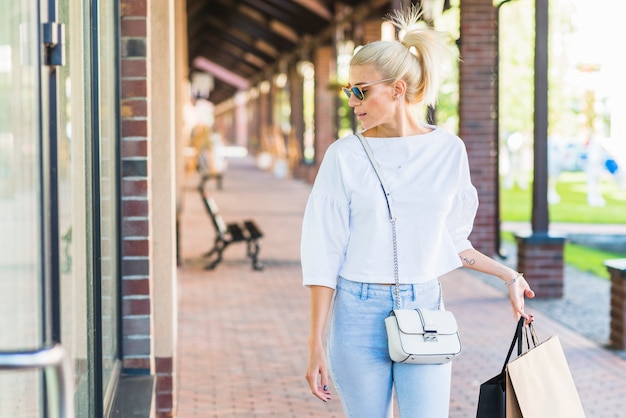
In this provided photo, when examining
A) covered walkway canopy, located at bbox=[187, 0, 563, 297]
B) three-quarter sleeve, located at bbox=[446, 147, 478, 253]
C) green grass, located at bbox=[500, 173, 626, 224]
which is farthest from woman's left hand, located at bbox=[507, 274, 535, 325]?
green grass, located at bbox=[500, 173, 626, 224]

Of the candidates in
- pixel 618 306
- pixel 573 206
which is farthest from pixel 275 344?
pixel 573 206

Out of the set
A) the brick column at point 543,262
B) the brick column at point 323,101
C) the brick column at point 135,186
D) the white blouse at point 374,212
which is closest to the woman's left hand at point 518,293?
the white blouse at point 374,212

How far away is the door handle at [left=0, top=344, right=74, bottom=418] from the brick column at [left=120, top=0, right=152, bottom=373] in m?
2.84

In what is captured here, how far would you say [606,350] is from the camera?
727 cm

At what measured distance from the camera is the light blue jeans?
2770 millimetres

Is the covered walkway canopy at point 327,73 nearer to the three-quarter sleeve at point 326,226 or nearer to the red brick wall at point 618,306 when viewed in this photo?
the three-quarter sleeve at point 326,226

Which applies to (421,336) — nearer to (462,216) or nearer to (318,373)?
(318,373)

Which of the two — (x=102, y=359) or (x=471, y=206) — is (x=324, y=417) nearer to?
(x=102, y=359)

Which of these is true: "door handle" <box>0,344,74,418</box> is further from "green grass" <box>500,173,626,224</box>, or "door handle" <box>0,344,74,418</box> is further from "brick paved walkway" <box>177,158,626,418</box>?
"green grass" <box>500,173,626,224</box>

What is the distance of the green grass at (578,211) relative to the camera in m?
14.2

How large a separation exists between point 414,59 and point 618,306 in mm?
5013

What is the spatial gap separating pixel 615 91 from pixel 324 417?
37.3 metres

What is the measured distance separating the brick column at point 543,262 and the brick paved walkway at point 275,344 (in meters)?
0.35

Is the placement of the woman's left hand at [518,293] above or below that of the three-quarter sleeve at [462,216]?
below
